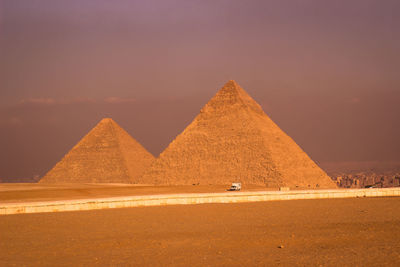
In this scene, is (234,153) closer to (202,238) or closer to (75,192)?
(75,192)

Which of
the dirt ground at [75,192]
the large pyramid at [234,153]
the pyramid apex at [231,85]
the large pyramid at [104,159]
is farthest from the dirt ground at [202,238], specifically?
the large pyramid at [104,159]

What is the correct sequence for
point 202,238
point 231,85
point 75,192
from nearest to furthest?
point 202,238, point 75,192, point 231,85

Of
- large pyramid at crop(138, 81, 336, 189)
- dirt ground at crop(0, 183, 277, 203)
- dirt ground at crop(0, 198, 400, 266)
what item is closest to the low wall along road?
dirt ground at crop(0, 198, 400, 266)

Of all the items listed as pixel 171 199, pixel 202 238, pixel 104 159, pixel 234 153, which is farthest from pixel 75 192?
pixel 202 238

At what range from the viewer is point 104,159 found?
85.1 metres

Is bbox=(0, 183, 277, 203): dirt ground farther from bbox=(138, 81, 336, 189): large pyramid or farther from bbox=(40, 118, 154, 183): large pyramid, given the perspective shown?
bbox=(40, 118, 154, 183): large pyramid

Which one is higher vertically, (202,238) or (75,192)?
(75,192)

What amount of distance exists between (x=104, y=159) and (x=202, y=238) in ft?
242

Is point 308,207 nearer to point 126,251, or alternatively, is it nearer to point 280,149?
point 126,251

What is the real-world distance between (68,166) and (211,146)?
26715 millimetres

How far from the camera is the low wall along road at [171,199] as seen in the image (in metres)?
18.9

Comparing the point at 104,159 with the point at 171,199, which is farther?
the point at 104,159

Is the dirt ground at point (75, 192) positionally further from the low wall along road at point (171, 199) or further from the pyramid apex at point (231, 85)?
the pyramid apex at point (231, 85)

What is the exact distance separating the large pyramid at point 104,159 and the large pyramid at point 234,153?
8715 millimetres
